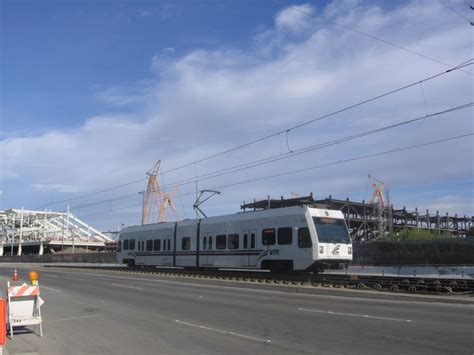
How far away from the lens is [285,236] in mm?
25859

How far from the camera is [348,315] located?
12742 mm

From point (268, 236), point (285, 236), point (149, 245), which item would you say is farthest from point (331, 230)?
point (149, 245)

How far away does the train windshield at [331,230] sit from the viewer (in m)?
24.9

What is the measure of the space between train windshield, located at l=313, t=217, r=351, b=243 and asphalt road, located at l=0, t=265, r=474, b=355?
6789 millimetres

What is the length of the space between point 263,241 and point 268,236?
1.65 ft

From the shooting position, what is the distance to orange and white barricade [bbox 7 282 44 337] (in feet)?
34.6

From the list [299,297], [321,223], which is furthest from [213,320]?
[321,223]

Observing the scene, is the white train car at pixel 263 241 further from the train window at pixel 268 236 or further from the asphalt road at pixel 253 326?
the asphalt road at pixel 253 326

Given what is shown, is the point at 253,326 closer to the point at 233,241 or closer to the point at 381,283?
the point at 381,283

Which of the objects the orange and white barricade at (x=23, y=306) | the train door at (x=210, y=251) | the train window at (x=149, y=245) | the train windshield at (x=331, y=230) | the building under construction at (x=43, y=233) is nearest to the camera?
the orange and white barricade at (x=23, y=306)

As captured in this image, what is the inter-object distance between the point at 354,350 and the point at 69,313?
28.7 feet

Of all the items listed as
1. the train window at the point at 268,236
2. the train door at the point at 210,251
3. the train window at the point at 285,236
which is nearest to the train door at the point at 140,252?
Answer: the train door at the point at 210,251

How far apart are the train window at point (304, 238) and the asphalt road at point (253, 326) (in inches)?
257

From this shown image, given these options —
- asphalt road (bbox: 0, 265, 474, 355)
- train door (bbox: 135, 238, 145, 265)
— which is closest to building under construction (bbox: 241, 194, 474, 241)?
train door (bbox: 135, 238, 145, 265)
